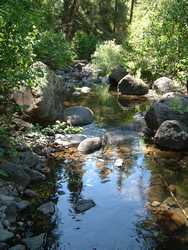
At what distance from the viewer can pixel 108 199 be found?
10.1 meters

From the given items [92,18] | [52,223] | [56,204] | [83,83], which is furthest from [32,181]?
[92,18]

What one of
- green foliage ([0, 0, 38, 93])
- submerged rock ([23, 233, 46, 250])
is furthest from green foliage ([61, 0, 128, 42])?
Result: submerged rock ([23, 233, 46, 250])

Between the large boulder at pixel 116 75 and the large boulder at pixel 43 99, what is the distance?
37.0ft

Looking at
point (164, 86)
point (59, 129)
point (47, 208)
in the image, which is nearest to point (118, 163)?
point (59, 129)

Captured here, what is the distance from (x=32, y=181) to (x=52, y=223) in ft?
6.90

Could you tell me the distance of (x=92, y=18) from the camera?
4759cm

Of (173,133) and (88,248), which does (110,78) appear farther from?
(88,248)

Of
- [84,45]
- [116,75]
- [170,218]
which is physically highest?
[84,45]

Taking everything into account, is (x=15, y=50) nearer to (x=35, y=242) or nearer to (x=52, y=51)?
(x=35, y=242)

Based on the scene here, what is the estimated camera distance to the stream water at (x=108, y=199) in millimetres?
8227

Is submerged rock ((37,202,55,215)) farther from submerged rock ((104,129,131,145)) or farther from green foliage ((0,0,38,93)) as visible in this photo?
submerged rock ((104,129,131,145))

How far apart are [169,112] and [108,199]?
19.7ft

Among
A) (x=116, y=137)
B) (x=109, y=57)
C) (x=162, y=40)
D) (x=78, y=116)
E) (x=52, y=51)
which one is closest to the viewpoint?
(x=116, y=137)

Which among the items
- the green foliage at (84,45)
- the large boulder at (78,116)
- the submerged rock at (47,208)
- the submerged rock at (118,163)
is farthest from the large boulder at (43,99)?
the green foliage at (84,45)
